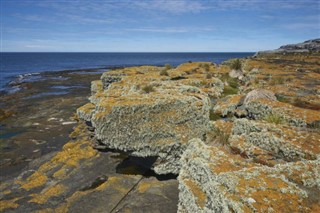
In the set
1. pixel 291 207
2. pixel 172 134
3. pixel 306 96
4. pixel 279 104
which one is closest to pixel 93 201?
pixel 172 134

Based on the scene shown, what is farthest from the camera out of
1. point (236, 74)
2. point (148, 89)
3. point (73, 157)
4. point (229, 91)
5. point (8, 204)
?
point (236, 74)

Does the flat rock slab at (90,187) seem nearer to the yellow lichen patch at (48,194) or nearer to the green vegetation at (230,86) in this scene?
the yellow lichen patch at (48,194)

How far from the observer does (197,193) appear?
8.20 metres

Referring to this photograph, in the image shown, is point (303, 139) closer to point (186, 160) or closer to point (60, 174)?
point (186, 160)

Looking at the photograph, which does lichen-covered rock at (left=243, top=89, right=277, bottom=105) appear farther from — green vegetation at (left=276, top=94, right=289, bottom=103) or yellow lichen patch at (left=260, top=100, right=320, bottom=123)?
yellow lichen patch at (left=260, top=100, right=320, bottom=123)

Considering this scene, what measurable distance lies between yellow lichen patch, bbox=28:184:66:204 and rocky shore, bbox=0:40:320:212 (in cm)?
Answer: 5

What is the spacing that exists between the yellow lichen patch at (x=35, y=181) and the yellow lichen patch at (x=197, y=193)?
957cm

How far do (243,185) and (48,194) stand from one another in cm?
1005

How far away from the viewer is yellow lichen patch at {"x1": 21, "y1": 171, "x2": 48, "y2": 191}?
14916mm

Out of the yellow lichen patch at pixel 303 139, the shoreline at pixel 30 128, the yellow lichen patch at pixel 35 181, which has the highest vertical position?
the yellow lichen patch at pixel 303 139

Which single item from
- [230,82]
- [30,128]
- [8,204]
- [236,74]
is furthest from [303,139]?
[30,128]

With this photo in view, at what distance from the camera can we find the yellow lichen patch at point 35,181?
48.9 ft

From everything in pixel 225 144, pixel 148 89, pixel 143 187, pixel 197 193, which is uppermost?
pixel 148 89

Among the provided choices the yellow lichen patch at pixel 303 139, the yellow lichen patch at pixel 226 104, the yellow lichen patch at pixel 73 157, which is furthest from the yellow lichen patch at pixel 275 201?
the yellow lichen patch at pixel 73 157
